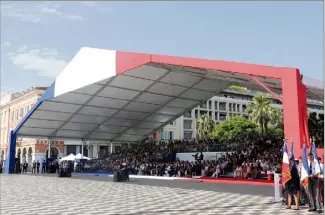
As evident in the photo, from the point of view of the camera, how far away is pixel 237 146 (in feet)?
88.3

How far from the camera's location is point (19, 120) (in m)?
58.7

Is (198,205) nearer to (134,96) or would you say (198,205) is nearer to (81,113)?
(134,96)

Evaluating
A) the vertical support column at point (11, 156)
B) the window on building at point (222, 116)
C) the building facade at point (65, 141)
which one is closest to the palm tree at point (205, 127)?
the building facade at point (65, 141)

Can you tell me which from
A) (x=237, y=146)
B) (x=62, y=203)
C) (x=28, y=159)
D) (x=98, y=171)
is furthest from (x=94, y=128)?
(x=28, y=159)

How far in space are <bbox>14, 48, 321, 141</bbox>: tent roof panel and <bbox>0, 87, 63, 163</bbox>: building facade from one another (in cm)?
2291

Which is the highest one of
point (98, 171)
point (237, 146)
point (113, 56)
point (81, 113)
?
point (113, 56)

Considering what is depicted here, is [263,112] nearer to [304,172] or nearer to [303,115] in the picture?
[303,115]

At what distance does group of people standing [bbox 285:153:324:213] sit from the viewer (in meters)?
8.56

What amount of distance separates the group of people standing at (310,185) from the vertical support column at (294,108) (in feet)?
11.4

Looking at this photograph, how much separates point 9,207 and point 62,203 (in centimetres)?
147

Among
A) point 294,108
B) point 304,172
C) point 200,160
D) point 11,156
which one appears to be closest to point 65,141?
point 11,156

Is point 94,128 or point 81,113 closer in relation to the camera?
point 81,113

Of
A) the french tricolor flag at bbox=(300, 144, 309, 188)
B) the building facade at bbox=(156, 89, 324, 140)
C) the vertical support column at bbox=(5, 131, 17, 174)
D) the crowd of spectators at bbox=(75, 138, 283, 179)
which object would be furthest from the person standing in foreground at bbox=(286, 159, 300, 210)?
the building facade at bbox=(156, 89, 324, 140)

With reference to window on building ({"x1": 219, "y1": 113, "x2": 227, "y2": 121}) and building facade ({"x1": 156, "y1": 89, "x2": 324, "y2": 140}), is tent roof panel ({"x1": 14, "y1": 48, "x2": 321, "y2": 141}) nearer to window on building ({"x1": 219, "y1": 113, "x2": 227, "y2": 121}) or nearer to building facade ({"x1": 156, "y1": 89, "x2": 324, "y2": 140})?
building facade ({"x1": 156, "y1": 89, "x2": 324, "y2": 140})
